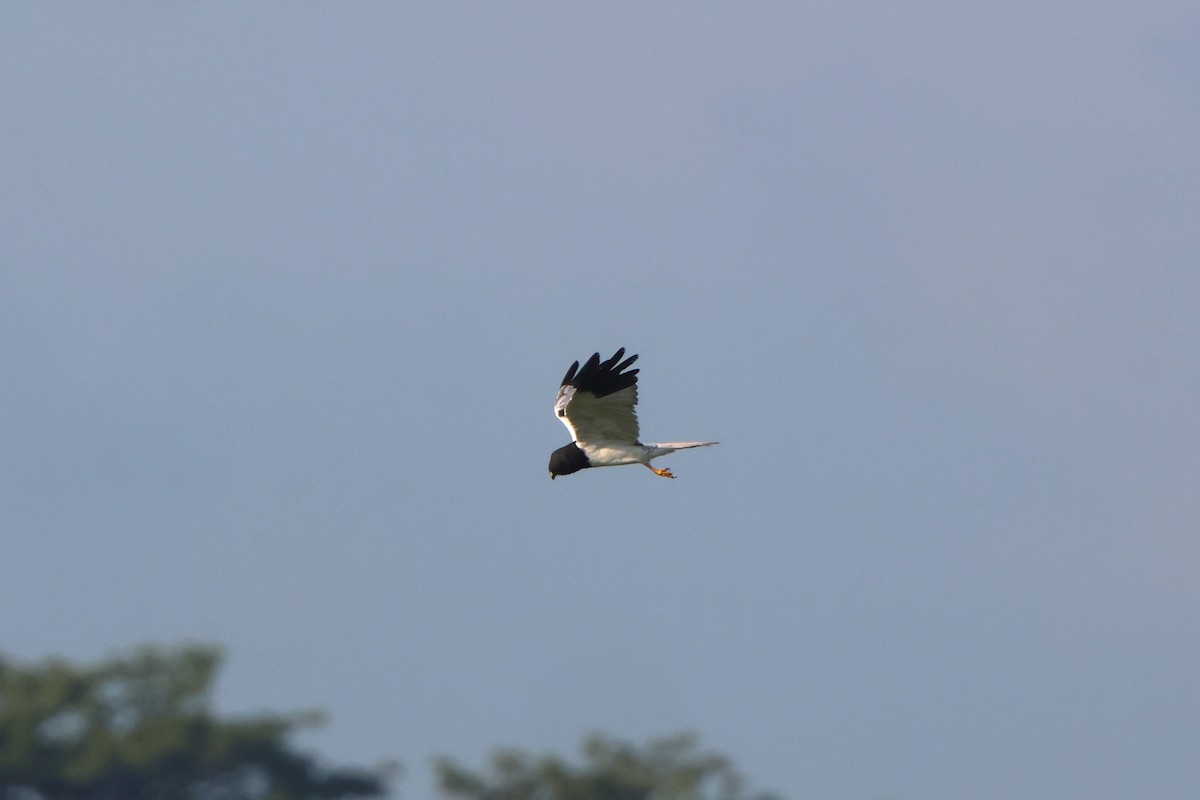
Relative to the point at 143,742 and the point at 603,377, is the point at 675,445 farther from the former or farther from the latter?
the point at 143,742

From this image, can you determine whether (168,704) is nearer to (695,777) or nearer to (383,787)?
(383,787)

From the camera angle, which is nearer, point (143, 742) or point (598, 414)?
point (598, 414)

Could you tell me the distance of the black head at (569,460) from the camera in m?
37.5

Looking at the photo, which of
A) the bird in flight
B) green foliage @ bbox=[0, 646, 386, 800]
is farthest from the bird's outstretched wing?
green foliage @ bbox=[0, 646, 386, 800]

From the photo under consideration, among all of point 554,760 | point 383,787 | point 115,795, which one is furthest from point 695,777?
point 115,795

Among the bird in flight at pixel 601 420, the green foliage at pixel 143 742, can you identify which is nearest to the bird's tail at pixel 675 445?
the bird in flight at pixel 601 420

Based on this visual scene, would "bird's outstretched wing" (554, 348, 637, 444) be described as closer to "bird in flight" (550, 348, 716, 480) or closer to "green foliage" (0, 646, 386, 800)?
"bird in flight" (550, 348, 716, 480)

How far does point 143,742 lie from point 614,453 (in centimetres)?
3523

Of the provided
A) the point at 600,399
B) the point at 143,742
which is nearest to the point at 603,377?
the point at 600,399

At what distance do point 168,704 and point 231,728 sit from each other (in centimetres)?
218

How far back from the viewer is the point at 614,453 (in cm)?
3706

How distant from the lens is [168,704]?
68.3 meters

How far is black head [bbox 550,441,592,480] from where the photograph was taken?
37.5 metres

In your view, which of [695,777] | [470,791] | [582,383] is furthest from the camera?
[470,791]
